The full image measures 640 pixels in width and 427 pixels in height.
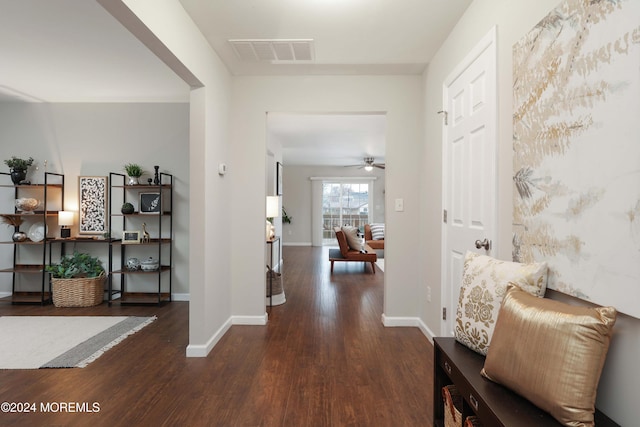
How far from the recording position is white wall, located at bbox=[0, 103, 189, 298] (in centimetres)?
440

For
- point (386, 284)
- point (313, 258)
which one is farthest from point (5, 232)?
point (313, 258)

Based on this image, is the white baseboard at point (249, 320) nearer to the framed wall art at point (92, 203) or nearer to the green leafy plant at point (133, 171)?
the green leafy plant at point (133, 171)

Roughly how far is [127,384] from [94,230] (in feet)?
9.29

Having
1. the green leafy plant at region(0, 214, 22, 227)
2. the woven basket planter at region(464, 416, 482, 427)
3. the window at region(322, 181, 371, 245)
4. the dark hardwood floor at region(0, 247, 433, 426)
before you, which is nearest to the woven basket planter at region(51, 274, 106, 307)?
the green leafy plant at region(0, 214, 22, 227)

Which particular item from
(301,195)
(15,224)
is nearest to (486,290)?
(15,224)

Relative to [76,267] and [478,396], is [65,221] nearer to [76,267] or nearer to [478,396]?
[76,267]

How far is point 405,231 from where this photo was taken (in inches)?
135

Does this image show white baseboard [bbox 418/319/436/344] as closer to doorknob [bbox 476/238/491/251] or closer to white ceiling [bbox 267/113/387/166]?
doorknob [bbox 476/238/491/251]

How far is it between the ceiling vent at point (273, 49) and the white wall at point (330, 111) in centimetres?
39

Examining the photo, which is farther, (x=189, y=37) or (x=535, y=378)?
(x=189, y=37)

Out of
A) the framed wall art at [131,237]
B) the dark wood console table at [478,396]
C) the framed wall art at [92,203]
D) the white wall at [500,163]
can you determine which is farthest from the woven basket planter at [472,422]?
the framed wall art at [92,203]

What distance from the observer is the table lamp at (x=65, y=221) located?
4211mm

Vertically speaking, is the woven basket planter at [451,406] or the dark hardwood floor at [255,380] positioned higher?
the woven basket planter at [451,406]

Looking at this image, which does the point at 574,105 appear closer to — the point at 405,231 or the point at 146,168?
the point at 405,231
